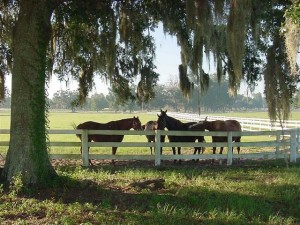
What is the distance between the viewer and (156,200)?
20.5ft

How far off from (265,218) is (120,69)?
757 centimetres

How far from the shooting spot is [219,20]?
8367mm

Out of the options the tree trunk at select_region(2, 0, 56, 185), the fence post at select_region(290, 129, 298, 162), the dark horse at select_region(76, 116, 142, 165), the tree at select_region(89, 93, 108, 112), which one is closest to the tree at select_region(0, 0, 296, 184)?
the tree trunk at select_region(2, 0, 56, 185)

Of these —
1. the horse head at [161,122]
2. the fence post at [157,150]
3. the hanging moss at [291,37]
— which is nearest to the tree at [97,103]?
the horse head at [161,122]

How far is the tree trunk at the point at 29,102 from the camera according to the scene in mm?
6801

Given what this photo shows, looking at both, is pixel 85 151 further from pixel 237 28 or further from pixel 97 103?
pixel 97 103

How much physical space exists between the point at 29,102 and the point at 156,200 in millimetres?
2937

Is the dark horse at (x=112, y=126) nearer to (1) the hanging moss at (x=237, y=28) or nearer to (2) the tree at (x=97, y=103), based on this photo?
(1) the hanging moss at (x=237, y=28)

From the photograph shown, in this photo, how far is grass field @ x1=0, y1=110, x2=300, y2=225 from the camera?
5.36 m

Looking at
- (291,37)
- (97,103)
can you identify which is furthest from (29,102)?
(97,103)

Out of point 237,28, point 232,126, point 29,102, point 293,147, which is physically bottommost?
point 293,147

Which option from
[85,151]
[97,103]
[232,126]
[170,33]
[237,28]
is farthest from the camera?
[97,103]

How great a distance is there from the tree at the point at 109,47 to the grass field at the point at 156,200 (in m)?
0.81

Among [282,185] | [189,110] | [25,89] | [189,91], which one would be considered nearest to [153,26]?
[189,91]
